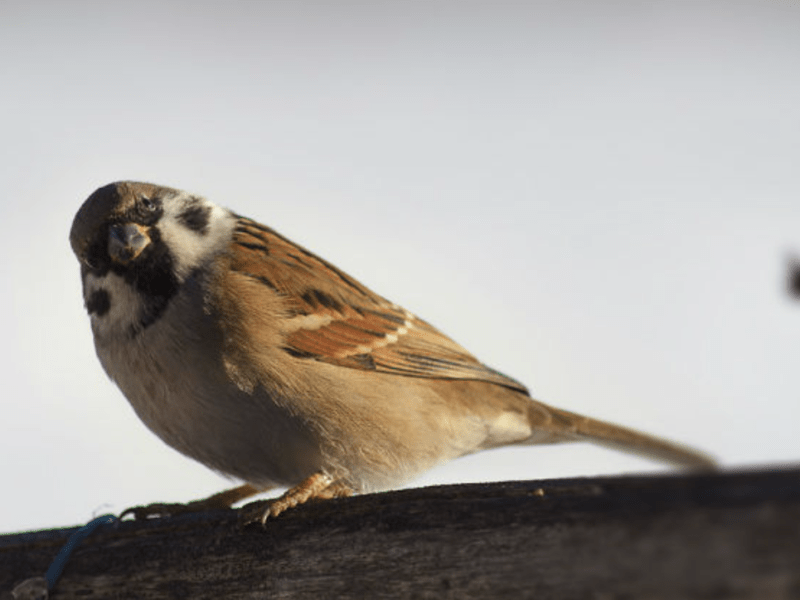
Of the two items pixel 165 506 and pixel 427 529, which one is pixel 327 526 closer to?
pixel 427 529

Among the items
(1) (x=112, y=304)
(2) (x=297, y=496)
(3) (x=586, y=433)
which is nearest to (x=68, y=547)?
(2) (x=297, y=496)

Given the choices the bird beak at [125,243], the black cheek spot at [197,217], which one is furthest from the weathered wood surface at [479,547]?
the black cheek spot at [197,217]

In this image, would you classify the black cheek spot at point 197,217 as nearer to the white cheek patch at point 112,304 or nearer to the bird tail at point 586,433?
the white cheek patch at point 112,304

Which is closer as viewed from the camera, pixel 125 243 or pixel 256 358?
pixel 256 358

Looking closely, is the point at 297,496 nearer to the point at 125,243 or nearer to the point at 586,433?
the point at 125,243

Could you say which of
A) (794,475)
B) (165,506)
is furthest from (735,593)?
(165,506)

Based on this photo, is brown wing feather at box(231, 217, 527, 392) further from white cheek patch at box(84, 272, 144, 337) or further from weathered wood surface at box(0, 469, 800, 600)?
weathered wood surface at box(0, 469, 800, 600)

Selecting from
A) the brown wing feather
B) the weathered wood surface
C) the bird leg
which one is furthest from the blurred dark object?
the brown wing feather
